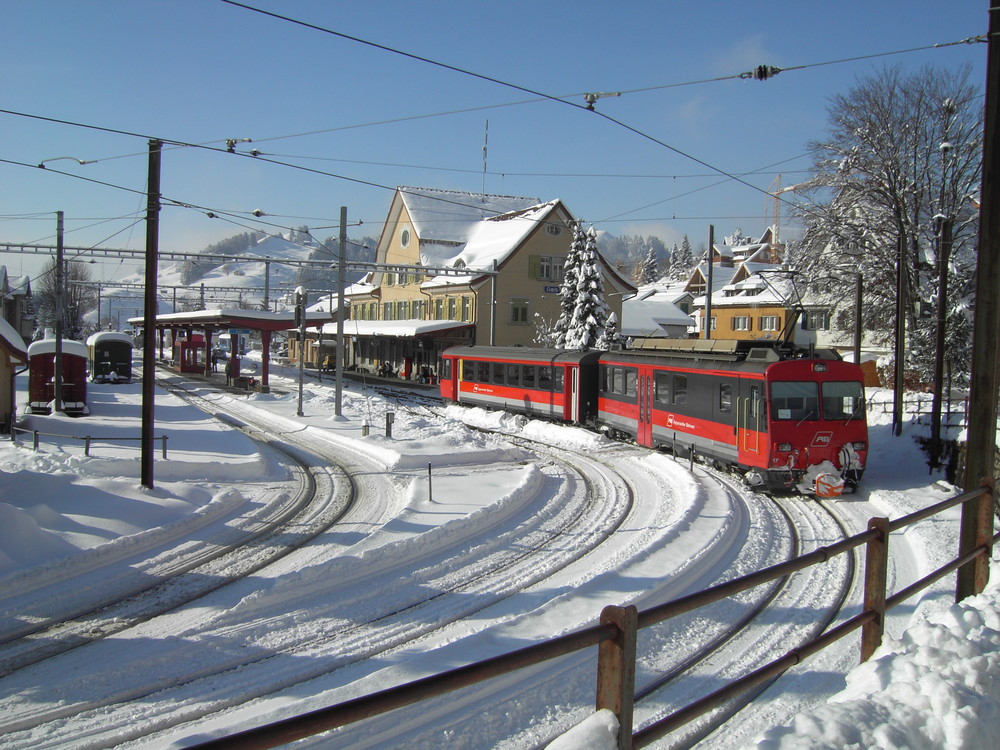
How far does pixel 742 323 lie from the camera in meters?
54.9

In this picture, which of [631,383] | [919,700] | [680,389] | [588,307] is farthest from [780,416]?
[588,307]

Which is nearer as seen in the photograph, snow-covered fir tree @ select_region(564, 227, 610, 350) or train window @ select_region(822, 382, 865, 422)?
train window @ select_region(822, 382, 865, 422)

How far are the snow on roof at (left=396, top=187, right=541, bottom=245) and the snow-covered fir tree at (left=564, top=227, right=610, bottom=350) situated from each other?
1453cm

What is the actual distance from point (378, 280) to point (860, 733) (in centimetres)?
6169

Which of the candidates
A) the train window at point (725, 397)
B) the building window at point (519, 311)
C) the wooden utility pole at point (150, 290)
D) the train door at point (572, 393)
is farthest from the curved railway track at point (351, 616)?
the building window at point (519, 311)

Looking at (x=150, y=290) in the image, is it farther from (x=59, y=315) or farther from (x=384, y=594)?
(x=59, y=315)

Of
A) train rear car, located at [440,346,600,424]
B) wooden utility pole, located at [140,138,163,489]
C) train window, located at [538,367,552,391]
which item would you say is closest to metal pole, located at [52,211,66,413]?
wooden utility pole, located at [140,138,163,489]

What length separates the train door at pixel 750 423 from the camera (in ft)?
48.7

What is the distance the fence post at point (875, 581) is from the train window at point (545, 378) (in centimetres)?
2084

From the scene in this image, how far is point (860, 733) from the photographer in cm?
356

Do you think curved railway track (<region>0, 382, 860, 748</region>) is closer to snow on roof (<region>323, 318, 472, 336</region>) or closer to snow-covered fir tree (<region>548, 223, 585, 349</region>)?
Answer: snow-covered fir tree (<region>548, 223, 585, 349</region>)

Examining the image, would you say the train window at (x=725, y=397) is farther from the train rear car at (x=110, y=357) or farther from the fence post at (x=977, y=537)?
the train rear car at (x=110, y=357)

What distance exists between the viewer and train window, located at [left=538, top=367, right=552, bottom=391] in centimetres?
2588

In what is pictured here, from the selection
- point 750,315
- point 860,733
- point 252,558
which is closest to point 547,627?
point 860,733
